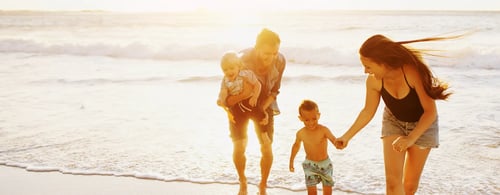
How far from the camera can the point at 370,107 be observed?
3.73 meters

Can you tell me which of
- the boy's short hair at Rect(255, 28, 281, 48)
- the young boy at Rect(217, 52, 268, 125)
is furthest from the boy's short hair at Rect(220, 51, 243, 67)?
the boy's short hair at Rect(255, 28, 281, 48)

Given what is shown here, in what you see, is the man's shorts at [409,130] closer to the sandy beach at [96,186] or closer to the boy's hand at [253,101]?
the boy's hand at [253,101]

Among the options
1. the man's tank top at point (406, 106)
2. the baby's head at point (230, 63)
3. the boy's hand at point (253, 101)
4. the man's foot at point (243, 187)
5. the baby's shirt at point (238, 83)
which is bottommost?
the man's foot at point (243, 187)

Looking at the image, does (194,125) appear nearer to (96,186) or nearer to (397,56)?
(96,186)

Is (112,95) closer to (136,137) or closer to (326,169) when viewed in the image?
(136,137)

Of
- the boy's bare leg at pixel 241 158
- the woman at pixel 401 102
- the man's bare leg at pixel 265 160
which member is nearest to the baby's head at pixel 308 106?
the woman at pixel 401 102

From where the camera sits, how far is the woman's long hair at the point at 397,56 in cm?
326

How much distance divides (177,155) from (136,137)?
3.79 feet

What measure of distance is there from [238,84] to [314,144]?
80 cm

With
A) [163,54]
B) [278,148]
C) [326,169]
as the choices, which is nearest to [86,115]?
[278,148]

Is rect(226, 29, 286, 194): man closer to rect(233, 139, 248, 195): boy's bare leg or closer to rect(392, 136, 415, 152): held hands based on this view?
rect(233, 139, 248, 195): boy's bare leg

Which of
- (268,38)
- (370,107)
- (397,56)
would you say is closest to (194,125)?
(268,38)

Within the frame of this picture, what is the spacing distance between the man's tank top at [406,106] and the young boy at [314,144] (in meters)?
0.57

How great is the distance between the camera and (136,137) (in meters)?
7.25
